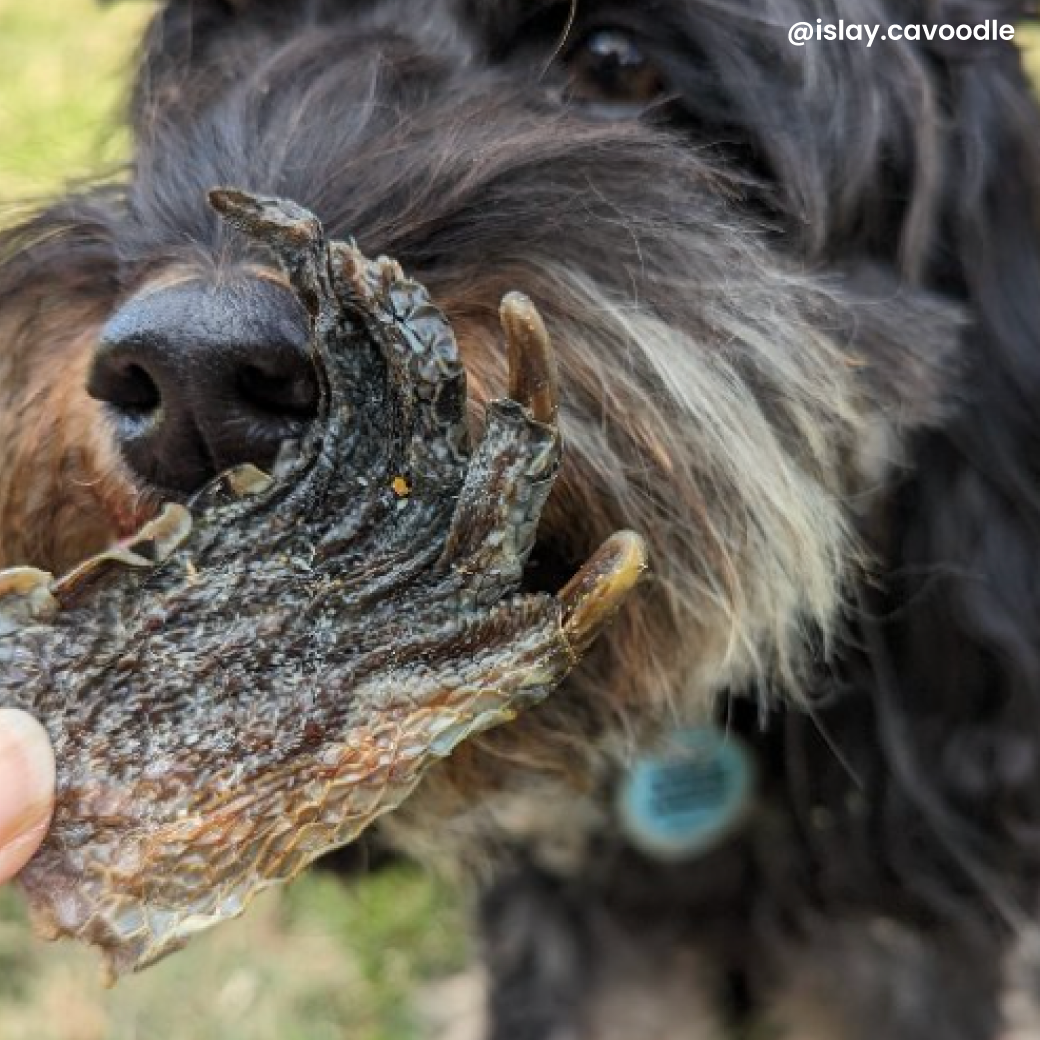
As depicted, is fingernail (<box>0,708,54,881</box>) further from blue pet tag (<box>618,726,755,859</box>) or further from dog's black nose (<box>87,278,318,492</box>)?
blue pet tag (<box>618,726,755,859</box>)

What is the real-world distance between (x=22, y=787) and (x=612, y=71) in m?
0.86

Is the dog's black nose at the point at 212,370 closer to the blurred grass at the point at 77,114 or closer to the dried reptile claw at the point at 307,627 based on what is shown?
the dried reptile claw at the point at 307,627

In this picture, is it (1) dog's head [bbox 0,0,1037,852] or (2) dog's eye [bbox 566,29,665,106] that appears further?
(2) dog's eye [bbox 566,29,665,106]

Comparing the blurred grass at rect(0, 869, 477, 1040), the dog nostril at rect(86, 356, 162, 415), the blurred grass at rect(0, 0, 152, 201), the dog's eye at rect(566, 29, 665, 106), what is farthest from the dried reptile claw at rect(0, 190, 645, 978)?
the blurred grass at rect(0, 869, 477, 1040)

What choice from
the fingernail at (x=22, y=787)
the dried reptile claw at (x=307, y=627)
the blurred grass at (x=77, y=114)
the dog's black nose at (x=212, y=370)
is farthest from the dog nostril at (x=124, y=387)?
the blurred grass at (x=77, y=114)

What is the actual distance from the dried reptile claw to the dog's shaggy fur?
0.16 metres

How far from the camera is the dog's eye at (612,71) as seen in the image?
1.31 metres

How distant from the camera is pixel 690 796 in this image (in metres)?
1.69

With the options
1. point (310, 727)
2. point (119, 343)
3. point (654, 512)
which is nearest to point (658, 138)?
point (654, 512)

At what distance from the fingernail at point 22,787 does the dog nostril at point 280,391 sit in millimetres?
277

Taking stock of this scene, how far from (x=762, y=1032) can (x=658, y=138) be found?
128 cm

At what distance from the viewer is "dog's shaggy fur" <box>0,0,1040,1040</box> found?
3.68ft

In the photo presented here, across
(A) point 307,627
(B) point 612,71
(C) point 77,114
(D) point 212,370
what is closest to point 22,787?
(A) point 307,627

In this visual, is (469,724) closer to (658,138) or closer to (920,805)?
(658,138)
